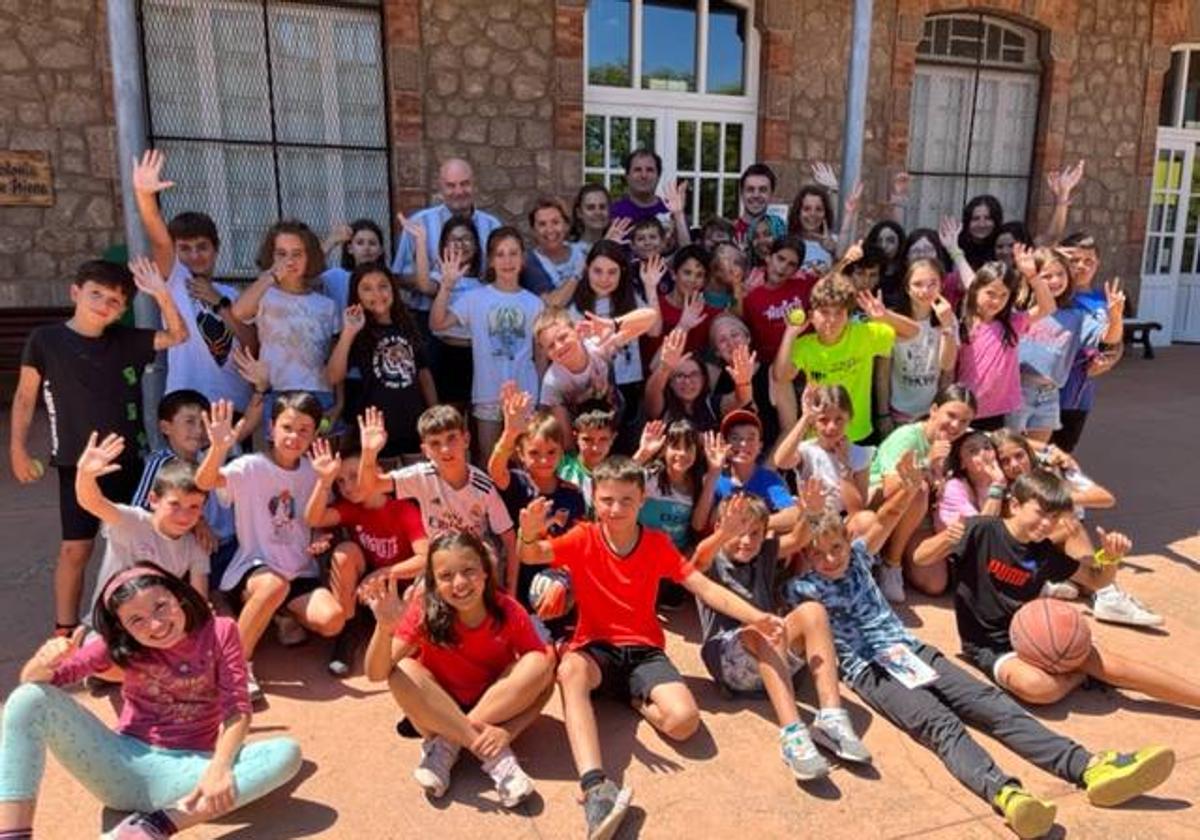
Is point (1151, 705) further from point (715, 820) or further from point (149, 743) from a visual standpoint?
point (149, 743)

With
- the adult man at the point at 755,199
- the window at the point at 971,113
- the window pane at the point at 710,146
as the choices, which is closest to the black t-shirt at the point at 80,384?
the adult man at the point at 755,199

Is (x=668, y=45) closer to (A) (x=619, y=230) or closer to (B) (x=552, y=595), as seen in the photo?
(A) (x=619, y=230)

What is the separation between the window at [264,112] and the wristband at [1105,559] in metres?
6.07

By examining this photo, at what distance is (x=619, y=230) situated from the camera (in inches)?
193

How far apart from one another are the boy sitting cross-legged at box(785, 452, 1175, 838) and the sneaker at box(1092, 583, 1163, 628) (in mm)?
1028

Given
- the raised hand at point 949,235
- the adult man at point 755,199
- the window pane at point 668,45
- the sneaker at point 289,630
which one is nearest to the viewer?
the sneaker at point 289,630

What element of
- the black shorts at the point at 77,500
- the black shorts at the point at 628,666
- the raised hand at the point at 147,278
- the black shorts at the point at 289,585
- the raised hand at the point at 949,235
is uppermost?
the raised hand at the point at 949,235

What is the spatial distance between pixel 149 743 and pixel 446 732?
0.82 metres

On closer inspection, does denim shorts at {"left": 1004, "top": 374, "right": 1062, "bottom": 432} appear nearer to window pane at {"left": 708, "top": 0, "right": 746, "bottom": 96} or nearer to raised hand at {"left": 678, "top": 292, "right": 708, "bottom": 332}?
raised hand at {"left": 678, "top": 292, "right": 708, "bottom": 332}

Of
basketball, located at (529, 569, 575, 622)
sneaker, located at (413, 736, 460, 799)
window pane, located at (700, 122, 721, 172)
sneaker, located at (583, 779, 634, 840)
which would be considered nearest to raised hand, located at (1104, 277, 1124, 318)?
basketball, located at (529, 569, 575, 622)

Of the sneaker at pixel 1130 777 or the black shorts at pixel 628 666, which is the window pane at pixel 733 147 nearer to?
the black shorts at pixel 628 666

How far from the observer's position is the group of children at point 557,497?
2.50 metres

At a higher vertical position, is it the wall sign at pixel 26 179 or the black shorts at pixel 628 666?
the wall sign at pixel 26 179

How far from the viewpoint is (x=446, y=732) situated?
103 inches
